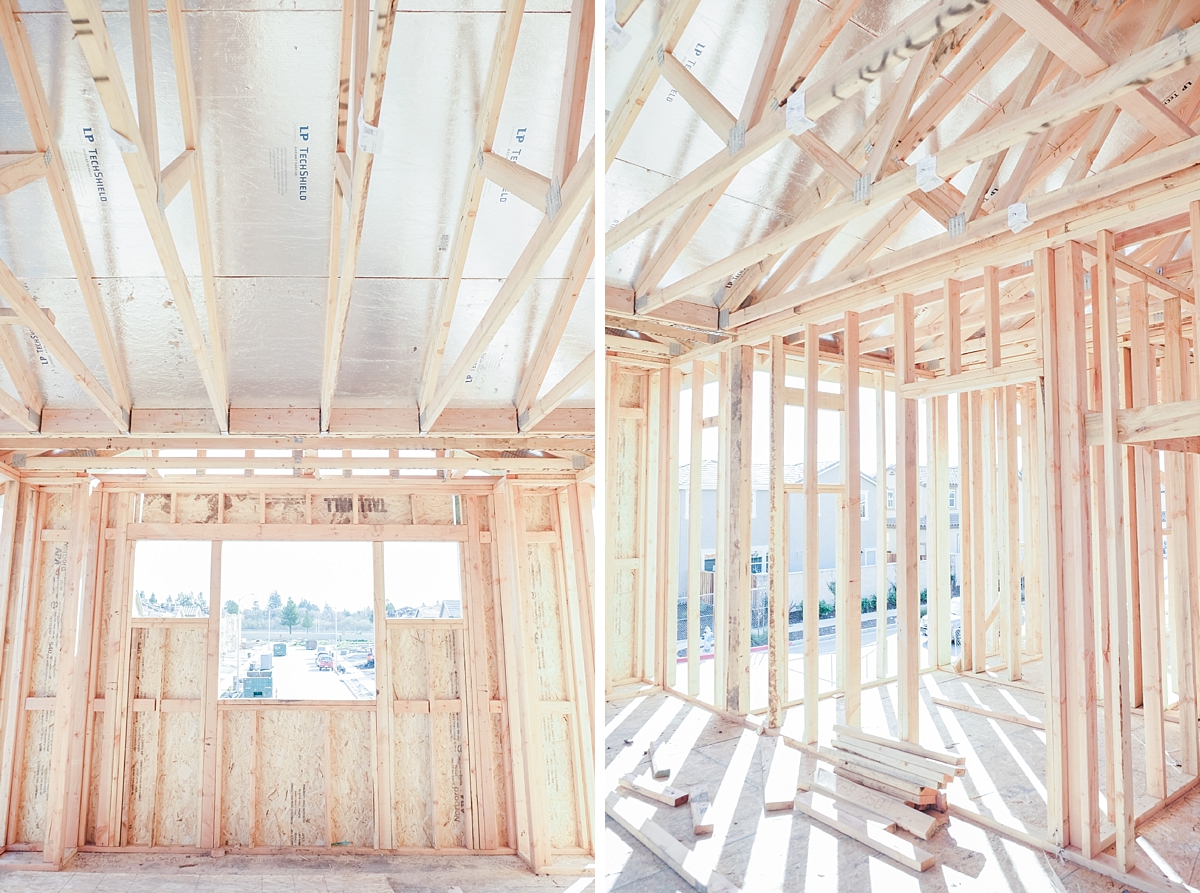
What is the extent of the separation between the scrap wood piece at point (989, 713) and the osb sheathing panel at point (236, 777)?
23.0ft

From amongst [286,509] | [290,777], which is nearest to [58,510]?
[286,509]

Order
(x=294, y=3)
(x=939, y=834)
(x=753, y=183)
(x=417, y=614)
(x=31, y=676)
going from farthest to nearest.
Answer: (x=417, y=614) < (x=31, y=676) < (x=753, y=183) < (x=939, y=834) < (x=294, y=3)

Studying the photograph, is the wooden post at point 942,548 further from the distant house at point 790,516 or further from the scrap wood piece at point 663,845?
the scrap wood piece at point 663,845

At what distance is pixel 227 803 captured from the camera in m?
8.63

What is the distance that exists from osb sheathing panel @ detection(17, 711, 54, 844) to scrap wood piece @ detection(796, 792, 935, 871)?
770 cm

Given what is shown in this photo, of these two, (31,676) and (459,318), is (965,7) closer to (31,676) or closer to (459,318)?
(459,318)

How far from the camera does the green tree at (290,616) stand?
28.3ft

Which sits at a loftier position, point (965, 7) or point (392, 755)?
point (965, 7)

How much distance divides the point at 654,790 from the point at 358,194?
377cm

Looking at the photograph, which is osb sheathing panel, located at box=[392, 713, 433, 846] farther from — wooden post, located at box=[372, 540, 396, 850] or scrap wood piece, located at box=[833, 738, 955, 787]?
scrap wood piece, located at box=[833, 738, 955, 787]

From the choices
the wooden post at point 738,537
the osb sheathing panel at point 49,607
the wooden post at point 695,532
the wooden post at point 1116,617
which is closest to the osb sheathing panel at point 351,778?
the osb sheathing panel at point 49,607

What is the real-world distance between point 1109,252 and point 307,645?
804 cm

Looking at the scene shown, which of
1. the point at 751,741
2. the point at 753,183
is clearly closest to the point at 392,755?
the point at 751,741

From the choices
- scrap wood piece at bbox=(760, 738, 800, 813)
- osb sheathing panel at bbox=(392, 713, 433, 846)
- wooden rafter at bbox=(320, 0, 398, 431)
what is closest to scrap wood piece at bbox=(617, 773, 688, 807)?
scrap wood piece at bbox=(760, 738, 800, 813)
